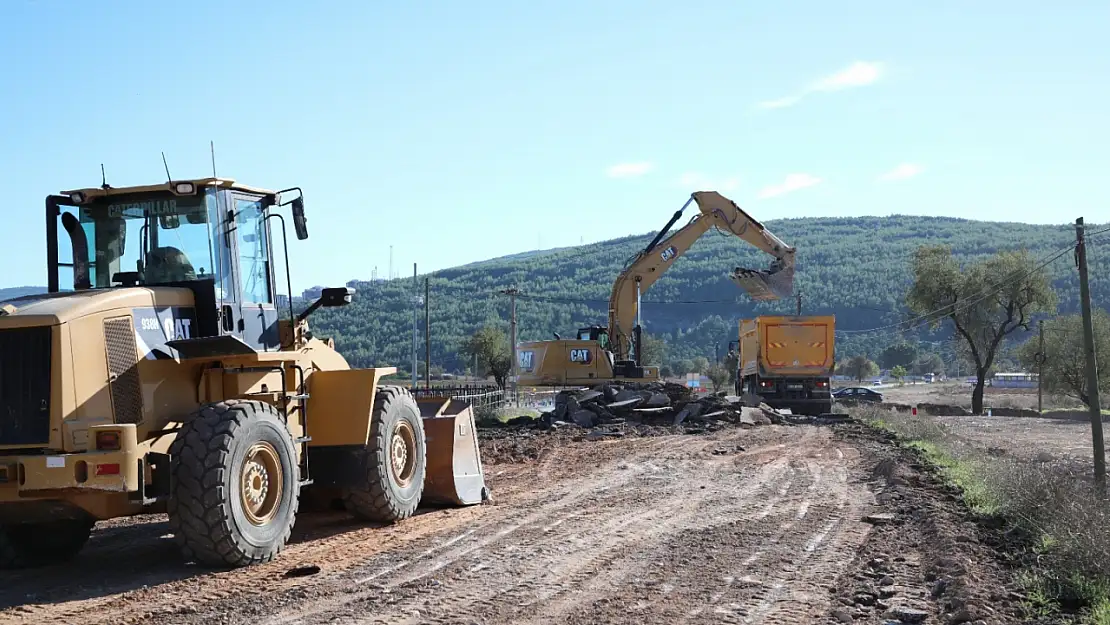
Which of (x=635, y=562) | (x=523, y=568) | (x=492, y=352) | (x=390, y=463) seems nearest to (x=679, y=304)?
(x=492, y=352)

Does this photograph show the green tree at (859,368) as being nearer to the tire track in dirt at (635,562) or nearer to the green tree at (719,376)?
the green tree at (719,376)

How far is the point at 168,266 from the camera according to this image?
30.6 feet

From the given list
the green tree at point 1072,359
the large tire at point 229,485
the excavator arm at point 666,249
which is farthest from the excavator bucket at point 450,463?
the green tree at point 1072,359

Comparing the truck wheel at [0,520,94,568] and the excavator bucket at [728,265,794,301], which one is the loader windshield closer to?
the truck wheel at [0,520,94,568]

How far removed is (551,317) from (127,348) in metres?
143

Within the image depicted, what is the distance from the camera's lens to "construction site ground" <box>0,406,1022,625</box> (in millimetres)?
6984

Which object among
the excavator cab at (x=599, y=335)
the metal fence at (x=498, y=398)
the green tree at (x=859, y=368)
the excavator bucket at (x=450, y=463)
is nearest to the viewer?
the excavator bucket at (x=450, y=463)

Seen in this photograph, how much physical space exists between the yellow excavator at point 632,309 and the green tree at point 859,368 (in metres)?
82.0

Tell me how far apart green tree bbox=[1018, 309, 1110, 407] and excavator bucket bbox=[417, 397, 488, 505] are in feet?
133

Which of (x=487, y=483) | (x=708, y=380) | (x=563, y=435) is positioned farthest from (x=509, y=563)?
(x=708, y=380)

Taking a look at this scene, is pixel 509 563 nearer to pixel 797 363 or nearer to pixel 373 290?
pixel 797 363

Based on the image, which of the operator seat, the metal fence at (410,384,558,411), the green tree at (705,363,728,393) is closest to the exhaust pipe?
the operator seat

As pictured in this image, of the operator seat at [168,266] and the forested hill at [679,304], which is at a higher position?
the forested hill at [679,304]

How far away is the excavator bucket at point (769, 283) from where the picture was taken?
2794cm
